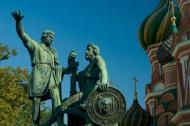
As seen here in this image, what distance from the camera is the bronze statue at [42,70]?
33.9 feet

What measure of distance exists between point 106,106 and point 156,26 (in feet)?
95.5

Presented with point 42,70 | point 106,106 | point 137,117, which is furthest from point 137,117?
point 106,106

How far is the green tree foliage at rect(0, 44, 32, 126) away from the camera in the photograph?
2413 cm

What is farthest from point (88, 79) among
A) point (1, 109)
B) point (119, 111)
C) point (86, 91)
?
point (1, 109)

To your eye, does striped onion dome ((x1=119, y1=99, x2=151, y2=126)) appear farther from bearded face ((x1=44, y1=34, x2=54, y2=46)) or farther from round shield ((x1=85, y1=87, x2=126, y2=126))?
round shield ((x1=85, y1=87, x2=126, y2=126))

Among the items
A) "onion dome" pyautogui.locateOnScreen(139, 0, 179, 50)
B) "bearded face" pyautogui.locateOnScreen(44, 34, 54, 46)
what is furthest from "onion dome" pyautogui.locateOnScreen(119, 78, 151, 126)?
"bearded face" pyautogui.locateOnScreen(44, 34, 54, 46)

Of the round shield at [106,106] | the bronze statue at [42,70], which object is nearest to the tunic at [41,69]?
the bronze statue at [42,70]

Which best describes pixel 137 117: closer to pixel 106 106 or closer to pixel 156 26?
pixel 156 26

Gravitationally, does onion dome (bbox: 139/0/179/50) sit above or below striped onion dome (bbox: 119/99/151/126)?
above

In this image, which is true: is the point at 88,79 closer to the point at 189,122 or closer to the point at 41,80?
the point at 41,80

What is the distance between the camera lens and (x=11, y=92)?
25.0 meters

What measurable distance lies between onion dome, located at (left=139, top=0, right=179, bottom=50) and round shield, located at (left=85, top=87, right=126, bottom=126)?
2773 cm

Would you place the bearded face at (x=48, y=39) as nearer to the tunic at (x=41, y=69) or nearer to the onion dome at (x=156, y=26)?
the tunic at (x=41, y=69)

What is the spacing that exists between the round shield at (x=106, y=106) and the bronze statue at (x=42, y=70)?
66cm
